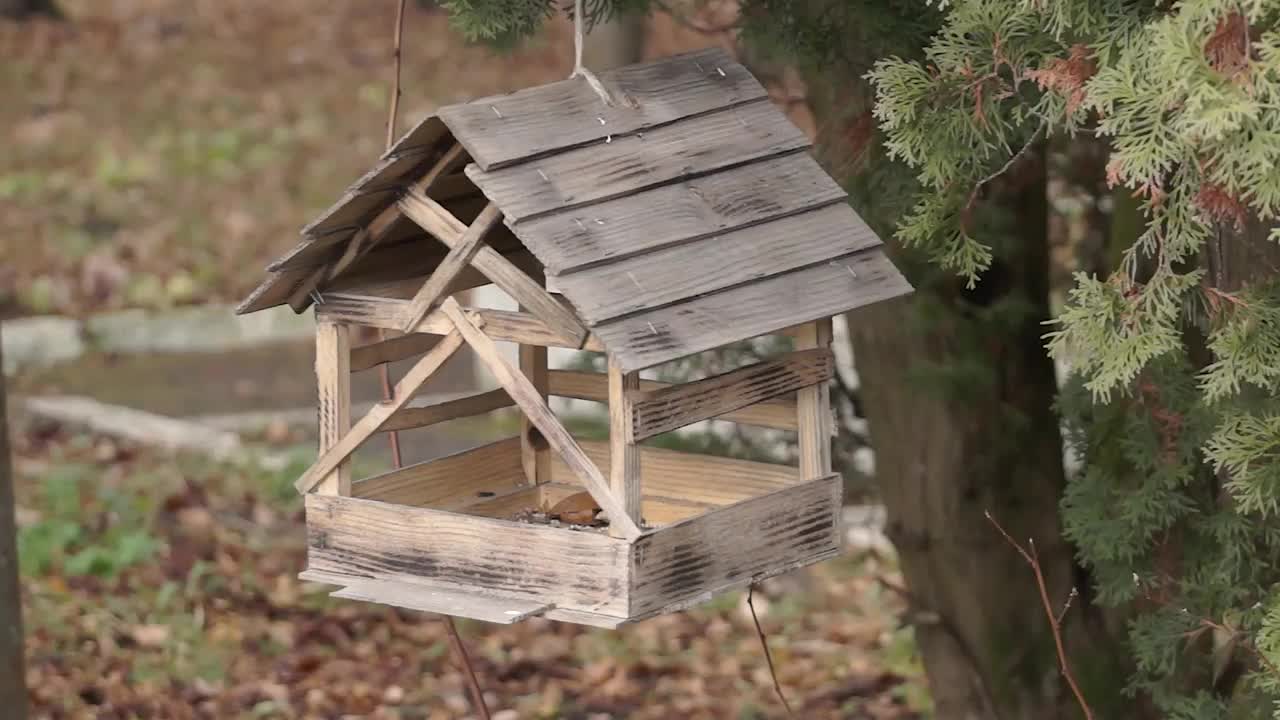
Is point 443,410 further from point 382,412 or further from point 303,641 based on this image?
point 303,641

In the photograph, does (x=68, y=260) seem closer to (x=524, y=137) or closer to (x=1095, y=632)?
(x=1095, y=632)

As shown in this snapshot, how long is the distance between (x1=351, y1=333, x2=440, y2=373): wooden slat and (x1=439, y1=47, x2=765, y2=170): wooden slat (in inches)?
22.3

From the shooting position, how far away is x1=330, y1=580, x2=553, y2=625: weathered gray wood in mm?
2754

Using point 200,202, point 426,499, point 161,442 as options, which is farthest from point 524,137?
point 200,202

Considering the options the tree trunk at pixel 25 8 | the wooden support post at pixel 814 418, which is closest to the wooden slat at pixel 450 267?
the wooden support post at pixel 814 418

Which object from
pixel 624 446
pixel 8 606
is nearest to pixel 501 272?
pixel 624 446

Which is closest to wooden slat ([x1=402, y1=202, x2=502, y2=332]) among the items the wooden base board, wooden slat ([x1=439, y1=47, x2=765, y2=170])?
wooden slat ([x1=439, y1=47, x2=765, y2=170])

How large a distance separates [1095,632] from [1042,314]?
35.1 inches

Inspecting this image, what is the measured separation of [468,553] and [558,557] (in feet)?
0.59

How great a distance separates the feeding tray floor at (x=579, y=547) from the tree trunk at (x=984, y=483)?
148cm

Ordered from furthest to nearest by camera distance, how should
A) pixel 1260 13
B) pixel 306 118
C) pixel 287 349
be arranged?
1. pixel 306 118
2. pixel 287 349
3. pixel 1260 13

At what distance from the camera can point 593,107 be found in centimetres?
285

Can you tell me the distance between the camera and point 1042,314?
15.7 ft

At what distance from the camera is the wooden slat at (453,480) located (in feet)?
10.6
